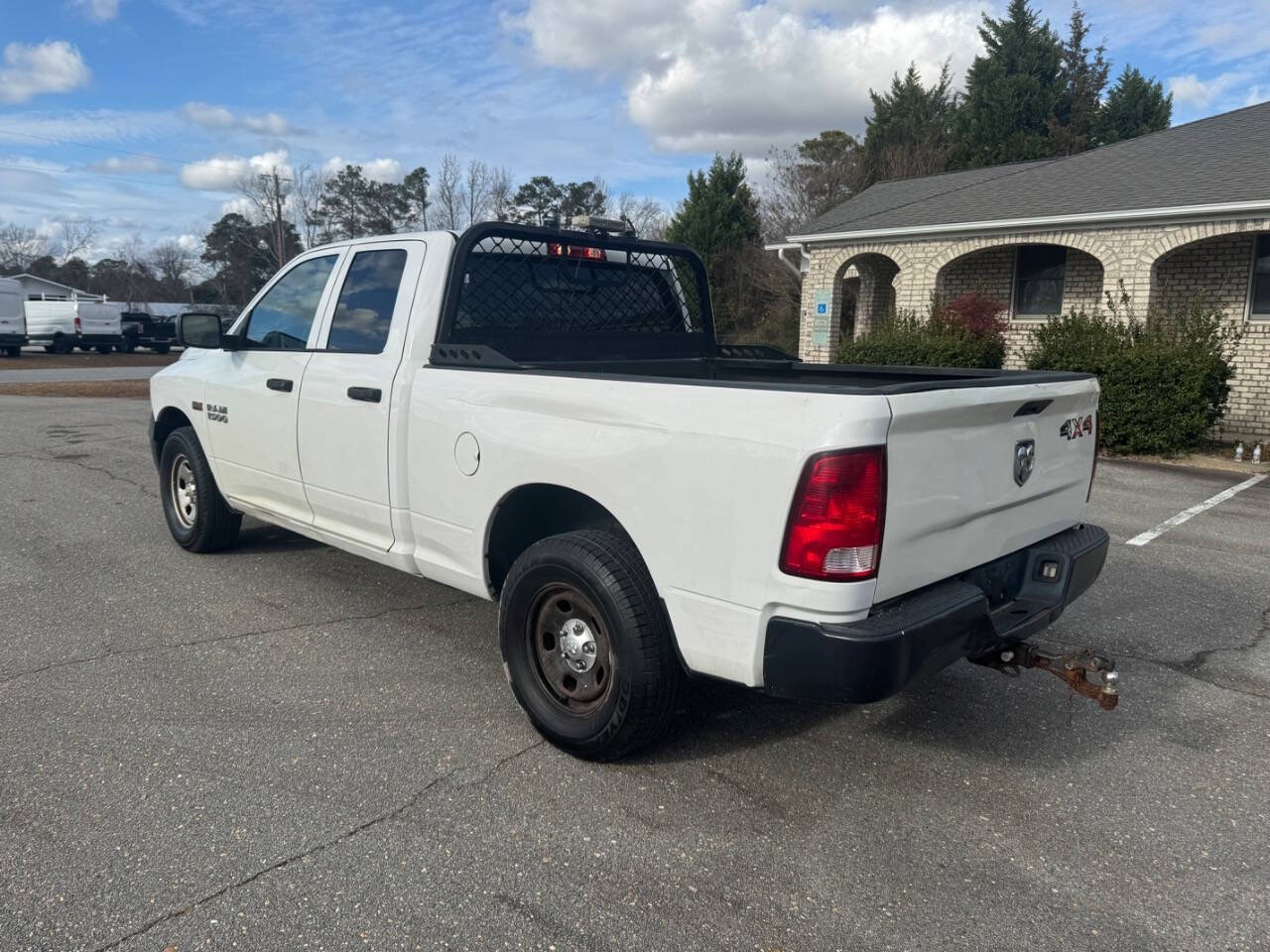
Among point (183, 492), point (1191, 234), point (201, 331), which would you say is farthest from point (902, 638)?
point (1191, 234)

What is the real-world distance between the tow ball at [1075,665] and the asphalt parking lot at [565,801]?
40 centimetres

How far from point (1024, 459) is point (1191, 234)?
12.6 meters

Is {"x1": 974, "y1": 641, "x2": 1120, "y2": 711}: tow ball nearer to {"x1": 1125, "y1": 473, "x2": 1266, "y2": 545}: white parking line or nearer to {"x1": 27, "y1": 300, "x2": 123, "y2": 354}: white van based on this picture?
{"x1": 1125, "y1": 473, "x2": 1266, "y2": 545}: white parking line

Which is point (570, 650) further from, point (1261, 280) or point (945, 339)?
point (1261, 280)

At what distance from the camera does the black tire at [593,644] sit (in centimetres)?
310

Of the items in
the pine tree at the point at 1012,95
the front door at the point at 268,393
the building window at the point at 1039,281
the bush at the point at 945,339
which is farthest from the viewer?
the pine tree at the point at 1012,95

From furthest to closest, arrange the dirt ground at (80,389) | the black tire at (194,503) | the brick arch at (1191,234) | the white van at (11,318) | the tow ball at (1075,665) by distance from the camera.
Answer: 1. the white van at (11,318)
2. the dirt ground at (80,389)
3. the brick arch at (1191,234)
4. the black tire at (194,503)
5. the tow ball at (1075,665)

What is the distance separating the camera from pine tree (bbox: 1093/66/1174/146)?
39.4 metres

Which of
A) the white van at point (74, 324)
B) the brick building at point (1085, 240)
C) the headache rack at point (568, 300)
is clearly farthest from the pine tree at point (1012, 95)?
the headache rack at point (568, 300)

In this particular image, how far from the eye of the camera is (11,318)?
3222 centimetres

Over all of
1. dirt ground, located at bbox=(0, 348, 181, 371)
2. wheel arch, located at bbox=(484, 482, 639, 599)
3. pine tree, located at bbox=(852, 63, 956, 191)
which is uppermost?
pine tree, located at bbox=(852, 63, 956, 191)

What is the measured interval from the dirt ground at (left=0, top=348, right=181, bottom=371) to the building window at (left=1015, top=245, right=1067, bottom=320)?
25084mm

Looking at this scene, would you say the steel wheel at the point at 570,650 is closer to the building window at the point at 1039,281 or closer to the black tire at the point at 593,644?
the black tire at the point at 593,644

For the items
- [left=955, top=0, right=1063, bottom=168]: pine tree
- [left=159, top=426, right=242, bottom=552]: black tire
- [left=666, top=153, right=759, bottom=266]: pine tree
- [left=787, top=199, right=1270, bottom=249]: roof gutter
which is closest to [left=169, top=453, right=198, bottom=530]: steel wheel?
[left=159, top=426, right=242, bottom=552]: black tire
